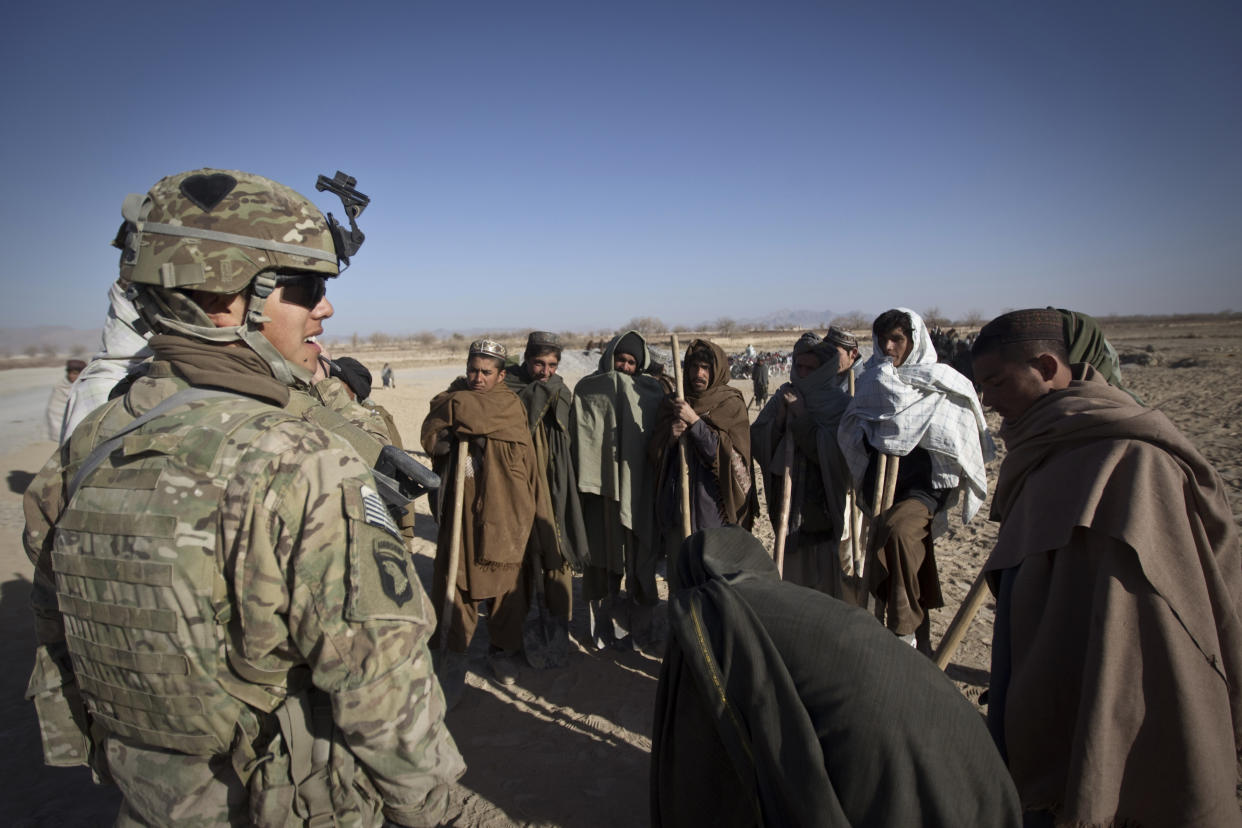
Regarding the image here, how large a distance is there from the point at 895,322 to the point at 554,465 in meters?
2.40

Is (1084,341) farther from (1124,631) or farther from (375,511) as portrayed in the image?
(375,511)

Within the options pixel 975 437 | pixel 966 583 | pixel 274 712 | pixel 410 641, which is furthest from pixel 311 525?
pixel 966 583

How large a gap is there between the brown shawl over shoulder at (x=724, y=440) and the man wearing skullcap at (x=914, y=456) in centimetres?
69

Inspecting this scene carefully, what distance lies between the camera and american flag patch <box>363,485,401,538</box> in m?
1.24

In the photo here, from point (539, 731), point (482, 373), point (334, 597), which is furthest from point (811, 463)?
point (334, 597)

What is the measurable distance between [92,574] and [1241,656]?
285 cm

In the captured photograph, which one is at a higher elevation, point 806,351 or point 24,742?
point 806,351

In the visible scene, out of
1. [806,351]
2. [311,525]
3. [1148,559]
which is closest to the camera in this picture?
[311,525]

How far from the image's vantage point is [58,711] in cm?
144

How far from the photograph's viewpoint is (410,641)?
4.09ft

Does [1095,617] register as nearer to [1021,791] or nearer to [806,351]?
[1021,791]

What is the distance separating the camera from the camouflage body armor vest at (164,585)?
1.14m

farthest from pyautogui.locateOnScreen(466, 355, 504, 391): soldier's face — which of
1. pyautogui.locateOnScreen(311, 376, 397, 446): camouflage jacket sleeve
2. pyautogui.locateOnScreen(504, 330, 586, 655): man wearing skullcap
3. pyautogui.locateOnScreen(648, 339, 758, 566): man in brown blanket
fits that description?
pyautogui.locateOnScreen(648, 339, 758, 566): man in brown blanket

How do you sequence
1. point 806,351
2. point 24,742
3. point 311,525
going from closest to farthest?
point 311,525 < point 24,742 < point 806,351
